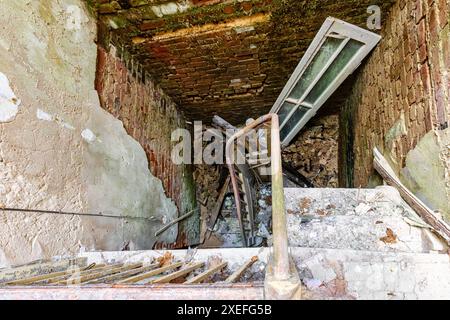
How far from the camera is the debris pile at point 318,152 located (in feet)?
15.9

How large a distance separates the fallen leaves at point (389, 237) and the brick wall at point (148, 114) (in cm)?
216

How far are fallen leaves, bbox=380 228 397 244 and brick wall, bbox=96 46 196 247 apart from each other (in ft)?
7.09

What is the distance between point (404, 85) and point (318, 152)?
9.51 ft

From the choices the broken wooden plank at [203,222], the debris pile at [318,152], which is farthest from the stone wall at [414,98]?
the broken wooden plank at [203,222]

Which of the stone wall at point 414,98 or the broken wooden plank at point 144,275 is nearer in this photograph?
the broken wooden plank at point 144,275

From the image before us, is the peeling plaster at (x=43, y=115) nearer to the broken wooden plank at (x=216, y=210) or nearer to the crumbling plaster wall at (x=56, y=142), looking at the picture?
the crumbling plaster wall at (x=56, y=142)

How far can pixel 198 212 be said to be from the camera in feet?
16.3

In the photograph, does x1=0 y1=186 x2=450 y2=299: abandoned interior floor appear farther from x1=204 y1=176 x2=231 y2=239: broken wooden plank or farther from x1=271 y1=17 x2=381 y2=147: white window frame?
x1=204 y1=176 x2=231 y2=239: broken wooden plank

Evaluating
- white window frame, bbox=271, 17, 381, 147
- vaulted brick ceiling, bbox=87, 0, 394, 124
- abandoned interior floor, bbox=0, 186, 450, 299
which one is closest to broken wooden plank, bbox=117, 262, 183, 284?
abandoned interior floor, bbox=0, 186, 450, 299

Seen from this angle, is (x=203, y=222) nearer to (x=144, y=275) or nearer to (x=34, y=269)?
(x=34, y=269)

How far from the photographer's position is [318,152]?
494cm

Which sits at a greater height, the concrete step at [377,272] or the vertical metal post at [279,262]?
the vertical metal post at [279,262]

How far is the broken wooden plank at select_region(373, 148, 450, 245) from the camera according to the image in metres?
1.46
